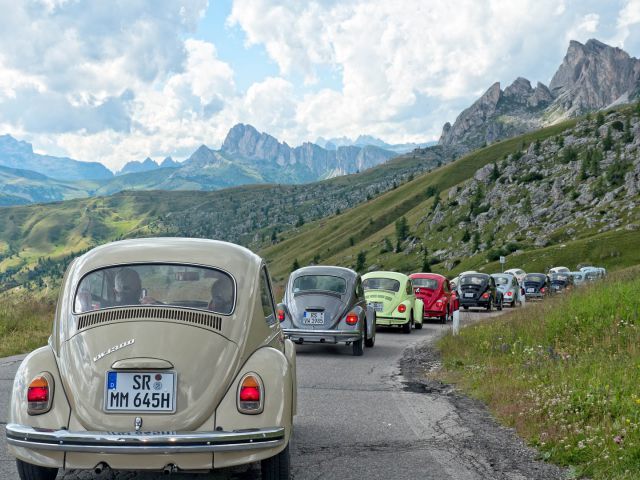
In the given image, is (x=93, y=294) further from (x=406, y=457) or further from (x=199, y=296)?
(x=406, y=457)

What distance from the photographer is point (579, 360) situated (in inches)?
381

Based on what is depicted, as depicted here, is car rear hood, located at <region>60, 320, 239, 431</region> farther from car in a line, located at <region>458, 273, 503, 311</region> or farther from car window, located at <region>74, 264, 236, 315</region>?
car in a line, located at <region>458, 273, 503, 311</region>

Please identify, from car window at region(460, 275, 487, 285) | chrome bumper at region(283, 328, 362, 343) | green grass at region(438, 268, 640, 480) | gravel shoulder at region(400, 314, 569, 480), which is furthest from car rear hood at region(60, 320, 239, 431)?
car window at region(460, 275, 487, 285)

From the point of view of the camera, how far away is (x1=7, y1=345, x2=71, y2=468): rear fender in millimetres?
4855

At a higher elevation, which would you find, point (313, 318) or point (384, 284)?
point (384, 284)

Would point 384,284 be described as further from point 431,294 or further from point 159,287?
point 159,287

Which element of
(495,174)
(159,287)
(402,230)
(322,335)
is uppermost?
(495,174)

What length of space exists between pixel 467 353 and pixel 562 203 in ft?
312

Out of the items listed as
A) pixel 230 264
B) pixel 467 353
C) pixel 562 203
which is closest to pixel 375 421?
pixel 230 264

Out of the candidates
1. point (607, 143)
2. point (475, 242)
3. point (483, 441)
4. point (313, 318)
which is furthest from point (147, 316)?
point (607, 143)

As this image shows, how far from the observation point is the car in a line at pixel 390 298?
2033 cm

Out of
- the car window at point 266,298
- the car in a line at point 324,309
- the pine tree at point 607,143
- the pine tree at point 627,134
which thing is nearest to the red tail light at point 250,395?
the car window at point 266,298

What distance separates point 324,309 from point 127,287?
28.8ft

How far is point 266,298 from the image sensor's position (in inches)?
261
